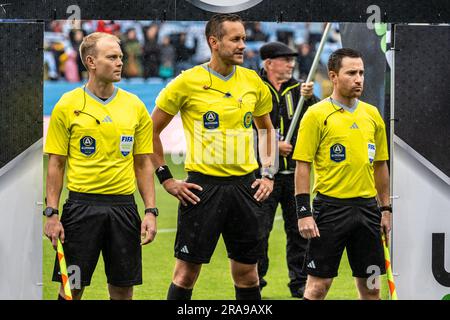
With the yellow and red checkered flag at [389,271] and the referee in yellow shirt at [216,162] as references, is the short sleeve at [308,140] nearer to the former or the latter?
the referee in yellow shirt at [216,162]

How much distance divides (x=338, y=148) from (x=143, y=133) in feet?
4.01

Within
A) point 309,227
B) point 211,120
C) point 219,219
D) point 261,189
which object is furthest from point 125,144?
point 309,227

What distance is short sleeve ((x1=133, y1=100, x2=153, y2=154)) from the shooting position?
647cm

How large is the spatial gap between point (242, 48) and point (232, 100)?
33cm

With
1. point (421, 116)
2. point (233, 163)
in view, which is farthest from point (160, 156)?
point (421, 116)

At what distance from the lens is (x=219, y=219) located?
22.1 feet

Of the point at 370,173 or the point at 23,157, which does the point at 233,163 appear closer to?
the point at 370,173

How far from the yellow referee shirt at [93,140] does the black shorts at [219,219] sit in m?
0.55

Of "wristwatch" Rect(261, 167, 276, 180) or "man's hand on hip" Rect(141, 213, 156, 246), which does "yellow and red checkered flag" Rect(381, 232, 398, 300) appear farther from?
"man's hand on hip" Rect(141, 213, 156, 246)

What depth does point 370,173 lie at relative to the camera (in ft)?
22.2

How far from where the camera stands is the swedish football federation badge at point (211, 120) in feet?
22.1

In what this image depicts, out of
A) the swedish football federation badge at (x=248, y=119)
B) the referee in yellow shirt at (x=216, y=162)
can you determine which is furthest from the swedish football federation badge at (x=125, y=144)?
the swedish football federation badge at (x=248, y=119)

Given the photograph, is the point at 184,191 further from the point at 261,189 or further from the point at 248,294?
the point at 248,294

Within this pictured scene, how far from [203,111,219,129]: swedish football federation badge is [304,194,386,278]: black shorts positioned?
81cm
